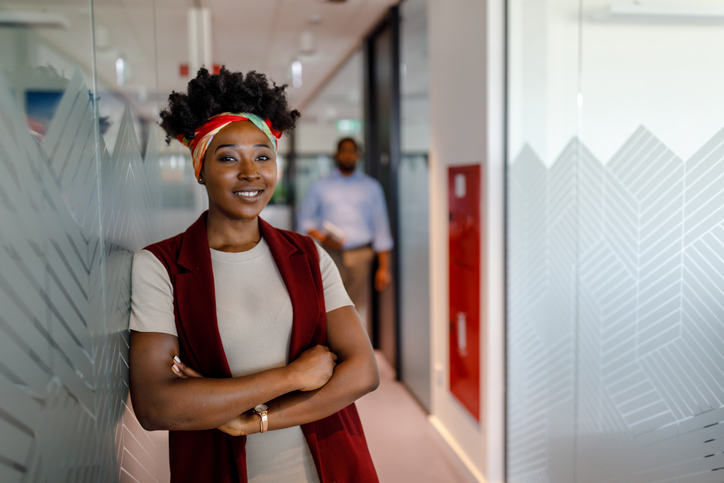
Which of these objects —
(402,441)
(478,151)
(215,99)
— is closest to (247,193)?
(215,99)

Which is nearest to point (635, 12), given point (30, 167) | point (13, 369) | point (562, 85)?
point (562, 85)

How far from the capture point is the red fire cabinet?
2889 mm

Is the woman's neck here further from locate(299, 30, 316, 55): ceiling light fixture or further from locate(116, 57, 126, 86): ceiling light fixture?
locate(299, 30, 316, 55): ceiling light fixture

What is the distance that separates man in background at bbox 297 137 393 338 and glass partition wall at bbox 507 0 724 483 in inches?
70.1

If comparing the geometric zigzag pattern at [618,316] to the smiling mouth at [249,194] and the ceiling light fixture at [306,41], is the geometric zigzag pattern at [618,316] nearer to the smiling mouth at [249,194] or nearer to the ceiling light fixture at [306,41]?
the smiling mouth at [249,194]

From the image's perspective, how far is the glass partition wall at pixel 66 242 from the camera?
2.29 ft

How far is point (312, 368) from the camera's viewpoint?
127cm

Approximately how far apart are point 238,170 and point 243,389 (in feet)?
1.60

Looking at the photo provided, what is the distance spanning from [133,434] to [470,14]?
2439 millimetres

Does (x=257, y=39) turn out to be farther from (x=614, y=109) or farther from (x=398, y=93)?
(x=614, y=109)

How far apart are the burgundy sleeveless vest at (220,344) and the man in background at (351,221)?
292 centimetres

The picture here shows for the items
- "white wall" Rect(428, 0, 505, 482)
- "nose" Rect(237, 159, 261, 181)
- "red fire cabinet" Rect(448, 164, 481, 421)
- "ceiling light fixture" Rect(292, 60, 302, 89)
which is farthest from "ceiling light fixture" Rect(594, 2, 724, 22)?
"ceiling light fixture" Rect(292, 60, 302, 89)

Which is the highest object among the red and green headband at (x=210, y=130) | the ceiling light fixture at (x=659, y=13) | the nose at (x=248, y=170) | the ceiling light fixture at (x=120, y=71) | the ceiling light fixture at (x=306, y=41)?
the ceiling light fixture at (x=306, y=41)

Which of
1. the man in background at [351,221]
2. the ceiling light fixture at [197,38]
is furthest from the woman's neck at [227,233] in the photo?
the man in background at [351,221]
